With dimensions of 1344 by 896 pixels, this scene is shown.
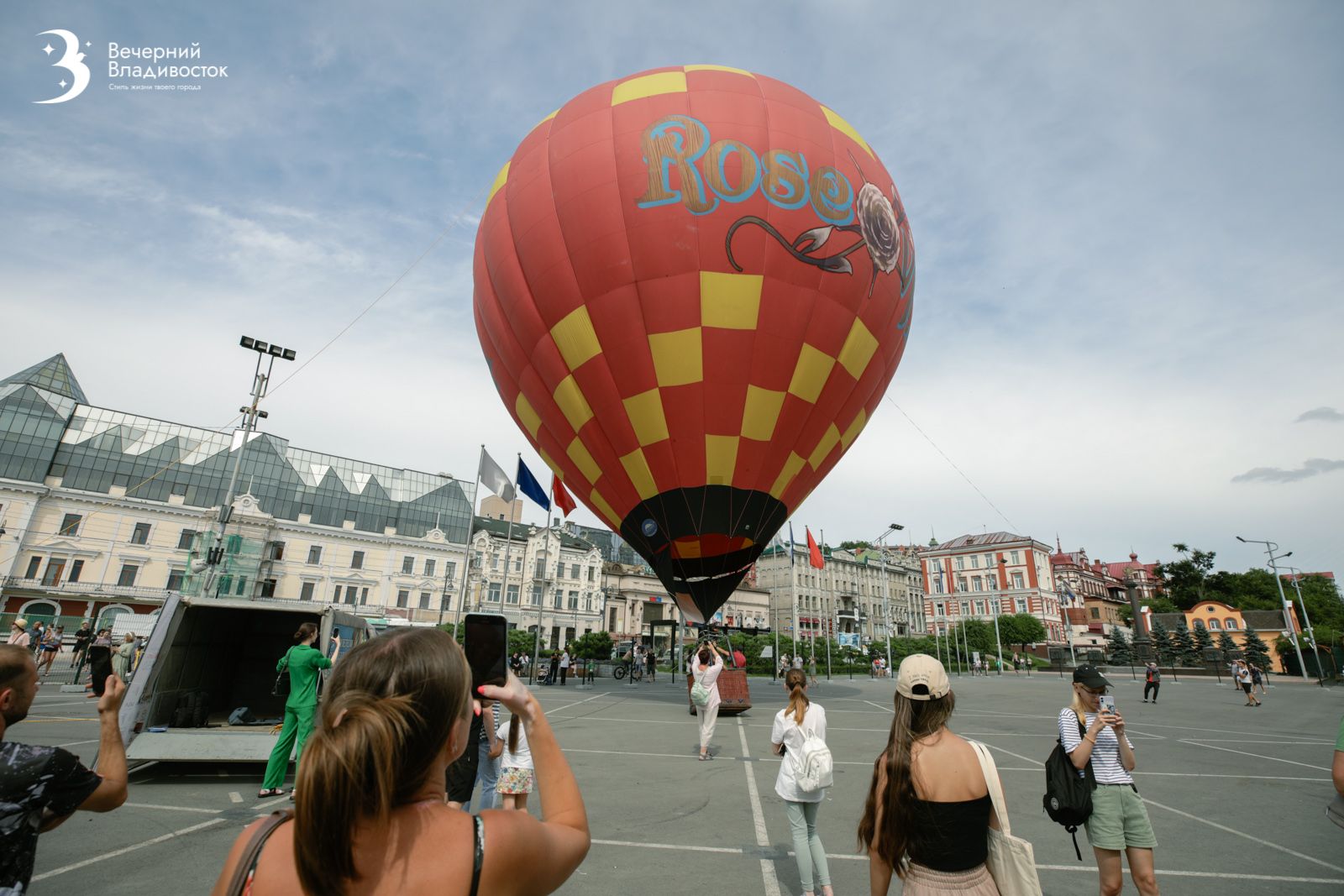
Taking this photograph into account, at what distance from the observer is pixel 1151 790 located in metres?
7.93

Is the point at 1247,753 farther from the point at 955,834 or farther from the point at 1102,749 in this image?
the point at 955,834

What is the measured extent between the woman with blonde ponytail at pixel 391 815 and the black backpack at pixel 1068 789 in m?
3.93

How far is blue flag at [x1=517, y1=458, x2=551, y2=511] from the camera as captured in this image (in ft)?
80.5

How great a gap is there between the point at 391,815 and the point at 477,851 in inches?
8.2

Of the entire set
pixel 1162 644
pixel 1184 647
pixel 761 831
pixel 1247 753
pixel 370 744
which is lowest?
pixel 761 831

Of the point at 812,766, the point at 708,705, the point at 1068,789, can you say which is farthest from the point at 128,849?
the point at 1068,789

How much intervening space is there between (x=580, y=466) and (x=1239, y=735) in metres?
15.1

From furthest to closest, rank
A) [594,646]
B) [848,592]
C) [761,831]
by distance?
[848,592] < [594,646] < [761,831]

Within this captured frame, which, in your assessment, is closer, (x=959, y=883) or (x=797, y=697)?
(x=959, y=883)

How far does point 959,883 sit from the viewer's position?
2.78m

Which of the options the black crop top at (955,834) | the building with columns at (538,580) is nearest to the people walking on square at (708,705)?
the black crop top at (955,834)

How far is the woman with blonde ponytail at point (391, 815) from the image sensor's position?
50.3 inches

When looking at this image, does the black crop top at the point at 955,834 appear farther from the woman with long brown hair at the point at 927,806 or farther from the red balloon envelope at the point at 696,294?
the red balloon envelope at the point at 696,294

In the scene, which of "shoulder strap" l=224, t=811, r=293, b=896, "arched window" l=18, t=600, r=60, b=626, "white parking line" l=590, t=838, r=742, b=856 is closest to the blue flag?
"white parking line" l=590, t=838, r=742, b=856
